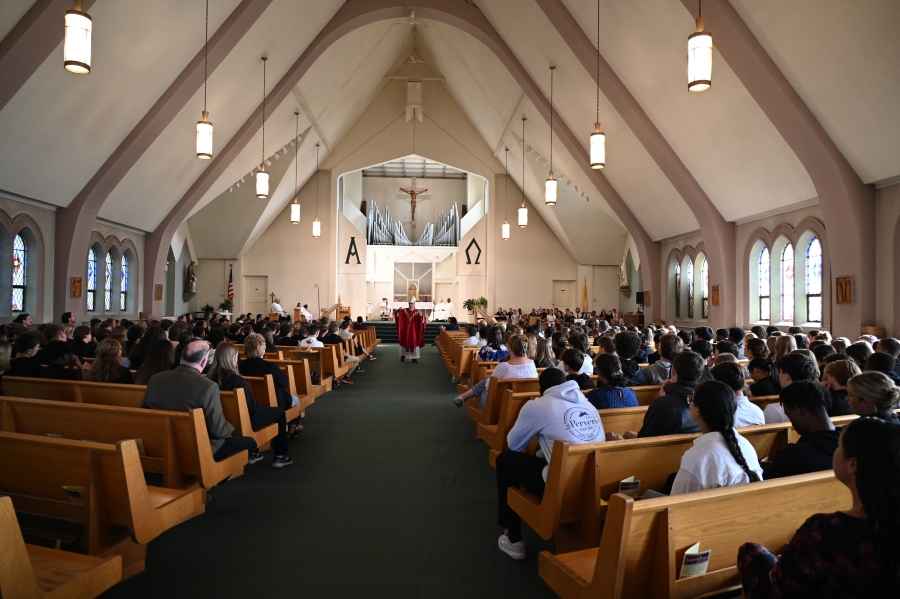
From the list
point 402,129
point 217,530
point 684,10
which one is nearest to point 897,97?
point 684,10

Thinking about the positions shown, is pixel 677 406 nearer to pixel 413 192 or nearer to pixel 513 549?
pixel 513 549

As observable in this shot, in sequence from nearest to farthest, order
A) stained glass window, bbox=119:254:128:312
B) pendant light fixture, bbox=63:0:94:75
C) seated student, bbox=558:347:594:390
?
seated student, bbox=558:347:594:390
pendant light fixture, bbox=63:0:94:75
stained glass window, bbox=119:254:128:312

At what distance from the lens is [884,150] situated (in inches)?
283

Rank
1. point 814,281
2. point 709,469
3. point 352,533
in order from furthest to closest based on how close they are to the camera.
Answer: point 814,281 < point 352,533 < point 709,469

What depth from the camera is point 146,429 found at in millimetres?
3018

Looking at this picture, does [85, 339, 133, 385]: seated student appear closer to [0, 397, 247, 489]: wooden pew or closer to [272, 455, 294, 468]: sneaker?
[0, 397, 247, 489]: wooden pew

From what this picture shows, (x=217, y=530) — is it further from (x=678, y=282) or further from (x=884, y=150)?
(x=678, y=282)

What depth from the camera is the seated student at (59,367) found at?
4227 mm

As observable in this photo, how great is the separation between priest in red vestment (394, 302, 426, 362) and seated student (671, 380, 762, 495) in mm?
10420

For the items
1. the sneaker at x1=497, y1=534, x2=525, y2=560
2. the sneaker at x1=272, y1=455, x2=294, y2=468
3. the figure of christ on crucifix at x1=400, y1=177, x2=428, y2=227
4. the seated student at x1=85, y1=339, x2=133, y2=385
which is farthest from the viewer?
the figure of christ on crucifix at x1=400, y1=177, x2=428, y2=227

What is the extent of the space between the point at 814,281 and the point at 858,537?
10406mm

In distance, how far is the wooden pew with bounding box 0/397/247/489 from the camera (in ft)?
9.66

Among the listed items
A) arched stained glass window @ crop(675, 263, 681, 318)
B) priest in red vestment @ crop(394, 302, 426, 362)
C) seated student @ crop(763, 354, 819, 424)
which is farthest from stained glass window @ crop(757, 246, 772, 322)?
seated student @ crop(763, 354, 819, 424)

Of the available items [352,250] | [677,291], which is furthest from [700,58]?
[352,250]
